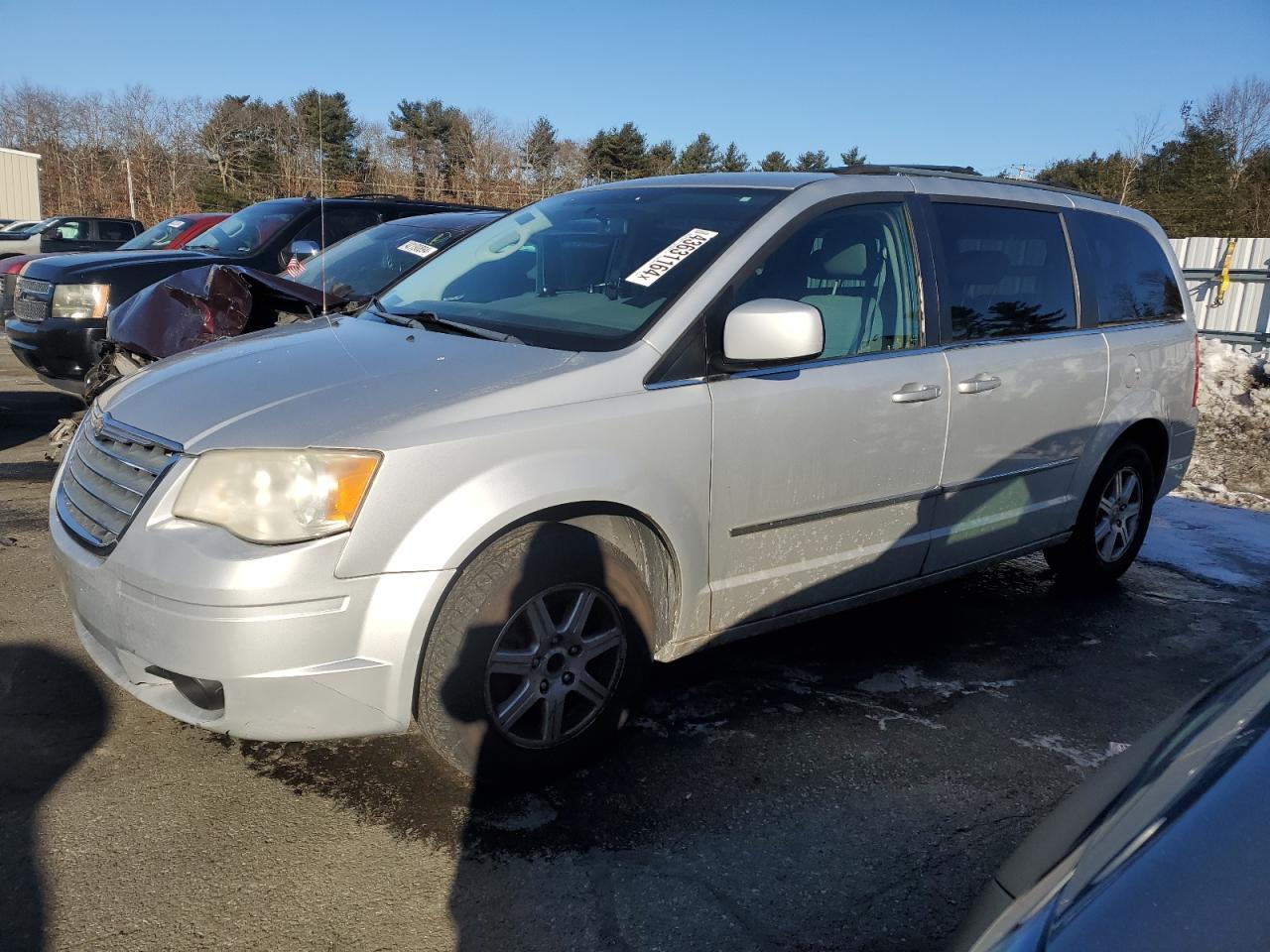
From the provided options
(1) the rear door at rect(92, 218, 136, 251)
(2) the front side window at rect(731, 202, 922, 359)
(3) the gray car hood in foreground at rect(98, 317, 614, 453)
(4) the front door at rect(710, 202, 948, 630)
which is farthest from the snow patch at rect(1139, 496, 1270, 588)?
(1) the rear door at rect(92, 218, 136, 251)

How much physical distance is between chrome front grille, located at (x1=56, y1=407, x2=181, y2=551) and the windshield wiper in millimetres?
971

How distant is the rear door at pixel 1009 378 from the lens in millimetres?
3781

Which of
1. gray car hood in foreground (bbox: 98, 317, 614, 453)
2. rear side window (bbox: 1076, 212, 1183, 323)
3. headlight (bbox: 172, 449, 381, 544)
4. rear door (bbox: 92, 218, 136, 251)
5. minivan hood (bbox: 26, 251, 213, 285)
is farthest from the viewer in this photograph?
rear door (bbox: 92, 218, 136, 251)

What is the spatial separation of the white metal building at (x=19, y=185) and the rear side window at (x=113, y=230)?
1890cm

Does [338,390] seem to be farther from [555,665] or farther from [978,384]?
[978,384]

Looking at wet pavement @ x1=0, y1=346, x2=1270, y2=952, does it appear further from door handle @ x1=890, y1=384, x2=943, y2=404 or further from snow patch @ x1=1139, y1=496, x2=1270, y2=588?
snow patch @ x1=1139, y1=496, x2=1270, y2=588

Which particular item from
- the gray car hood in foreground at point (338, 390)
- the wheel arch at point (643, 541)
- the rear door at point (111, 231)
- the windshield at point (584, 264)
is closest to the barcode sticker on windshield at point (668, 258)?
the windshield at point (584, 264)

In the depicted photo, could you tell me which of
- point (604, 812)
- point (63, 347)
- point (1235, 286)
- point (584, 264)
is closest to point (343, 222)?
point (63, 347)

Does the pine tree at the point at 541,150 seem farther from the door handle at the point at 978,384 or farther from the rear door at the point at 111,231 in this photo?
the door handle at the point at 978,384

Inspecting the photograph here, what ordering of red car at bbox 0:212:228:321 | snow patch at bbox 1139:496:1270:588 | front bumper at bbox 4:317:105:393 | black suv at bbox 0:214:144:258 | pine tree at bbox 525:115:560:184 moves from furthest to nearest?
pine tree at bbox 525:115:560:184
black suv at bbox 0:214:144:258
red car at bbox 0:212:228:321
front bumper at bbox 4:317:105:393
snow patch at bbox 1139:496:1270:588

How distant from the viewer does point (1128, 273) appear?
4770 mm

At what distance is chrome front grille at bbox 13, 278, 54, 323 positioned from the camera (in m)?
6.77

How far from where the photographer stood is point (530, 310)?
3.31 m

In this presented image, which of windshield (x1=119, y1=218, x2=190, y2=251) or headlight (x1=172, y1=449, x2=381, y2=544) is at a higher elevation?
windshield (x1=119, y1=218, x2=190, y2=251)
